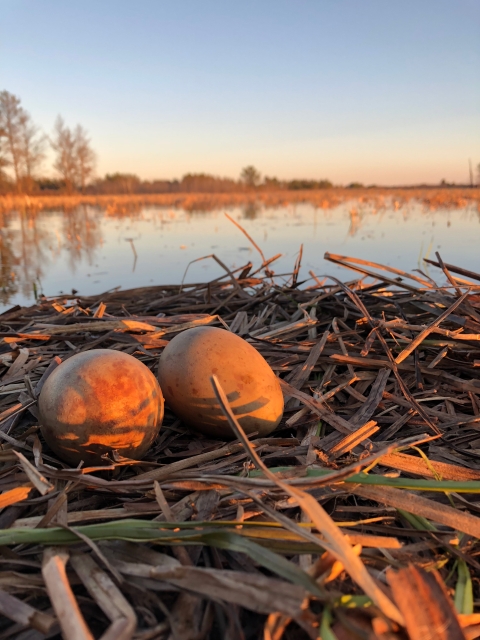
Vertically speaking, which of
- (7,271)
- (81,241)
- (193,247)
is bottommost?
(7,271)

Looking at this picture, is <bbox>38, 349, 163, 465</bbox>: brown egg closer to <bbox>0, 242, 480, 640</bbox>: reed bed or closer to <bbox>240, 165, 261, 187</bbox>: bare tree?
<bbox>0, 242, 480, 640</bbox>: reed bed

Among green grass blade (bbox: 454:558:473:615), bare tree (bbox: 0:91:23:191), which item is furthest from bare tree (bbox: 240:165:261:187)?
green grass blade (bbox: 454:558:473:615)

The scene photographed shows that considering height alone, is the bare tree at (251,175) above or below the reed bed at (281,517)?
above

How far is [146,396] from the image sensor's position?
1540 mm

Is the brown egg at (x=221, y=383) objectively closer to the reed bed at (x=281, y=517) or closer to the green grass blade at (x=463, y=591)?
the reed bed at (x=281, y=517)

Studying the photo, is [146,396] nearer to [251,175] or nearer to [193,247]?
[193,247]

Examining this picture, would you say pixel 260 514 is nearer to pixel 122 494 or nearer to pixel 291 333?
pixel 122 494

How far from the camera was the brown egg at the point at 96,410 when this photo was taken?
4.71 ft

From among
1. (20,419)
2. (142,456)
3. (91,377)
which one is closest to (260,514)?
(142,456)

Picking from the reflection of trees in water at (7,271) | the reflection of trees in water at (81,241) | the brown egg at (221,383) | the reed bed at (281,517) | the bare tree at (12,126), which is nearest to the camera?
the reed bed at (281,517)

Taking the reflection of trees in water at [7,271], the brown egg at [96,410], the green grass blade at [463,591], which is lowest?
the green grass blade at [463,591]

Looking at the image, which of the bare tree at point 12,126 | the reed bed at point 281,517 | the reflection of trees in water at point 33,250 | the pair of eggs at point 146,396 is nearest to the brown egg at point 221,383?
the pair of eggs at point 146,396

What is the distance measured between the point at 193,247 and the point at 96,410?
21.4 feet

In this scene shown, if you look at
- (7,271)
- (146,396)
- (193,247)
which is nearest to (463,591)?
(146,396)
